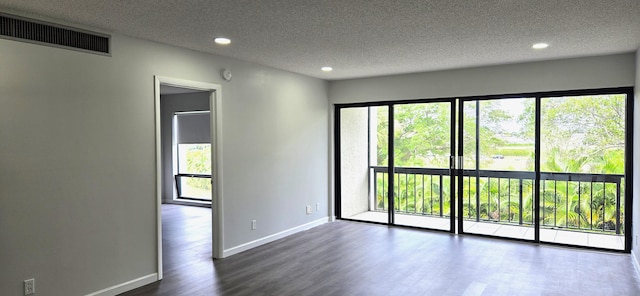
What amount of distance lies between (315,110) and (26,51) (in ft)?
13.0

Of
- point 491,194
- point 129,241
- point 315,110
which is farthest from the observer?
point 315,110

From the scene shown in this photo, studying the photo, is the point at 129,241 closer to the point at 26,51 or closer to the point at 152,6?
the point at 26,51

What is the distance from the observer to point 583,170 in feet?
16.6

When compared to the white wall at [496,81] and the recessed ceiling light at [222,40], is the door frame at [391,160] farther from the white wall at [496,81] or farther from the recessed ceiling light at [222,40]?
the recessed ceiling light at [222,40]

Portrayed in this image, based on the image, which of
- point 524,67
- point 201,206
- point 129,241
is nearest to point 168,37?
point 129,241

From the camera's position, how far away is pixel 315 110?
6.40 meters

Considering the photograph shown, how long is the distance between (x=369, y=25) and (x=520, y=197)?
3431mm

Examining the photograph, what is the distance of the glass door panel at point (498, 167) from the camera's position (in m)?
5.36

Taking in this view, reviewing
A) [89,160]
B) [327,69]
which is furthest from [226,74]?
[89,160]

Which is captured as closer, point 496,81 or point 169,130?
point 496,81

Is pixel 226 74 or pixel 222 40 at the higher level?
pixel 222 40

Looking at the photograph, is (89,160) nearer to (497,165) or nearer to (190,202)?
(497,165)

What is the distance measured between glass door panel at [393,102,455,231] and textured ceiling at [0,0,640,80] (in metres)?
1.31

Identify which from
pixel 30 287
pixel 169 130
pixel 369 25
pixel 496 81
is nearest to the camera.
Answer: pixel 30 287
